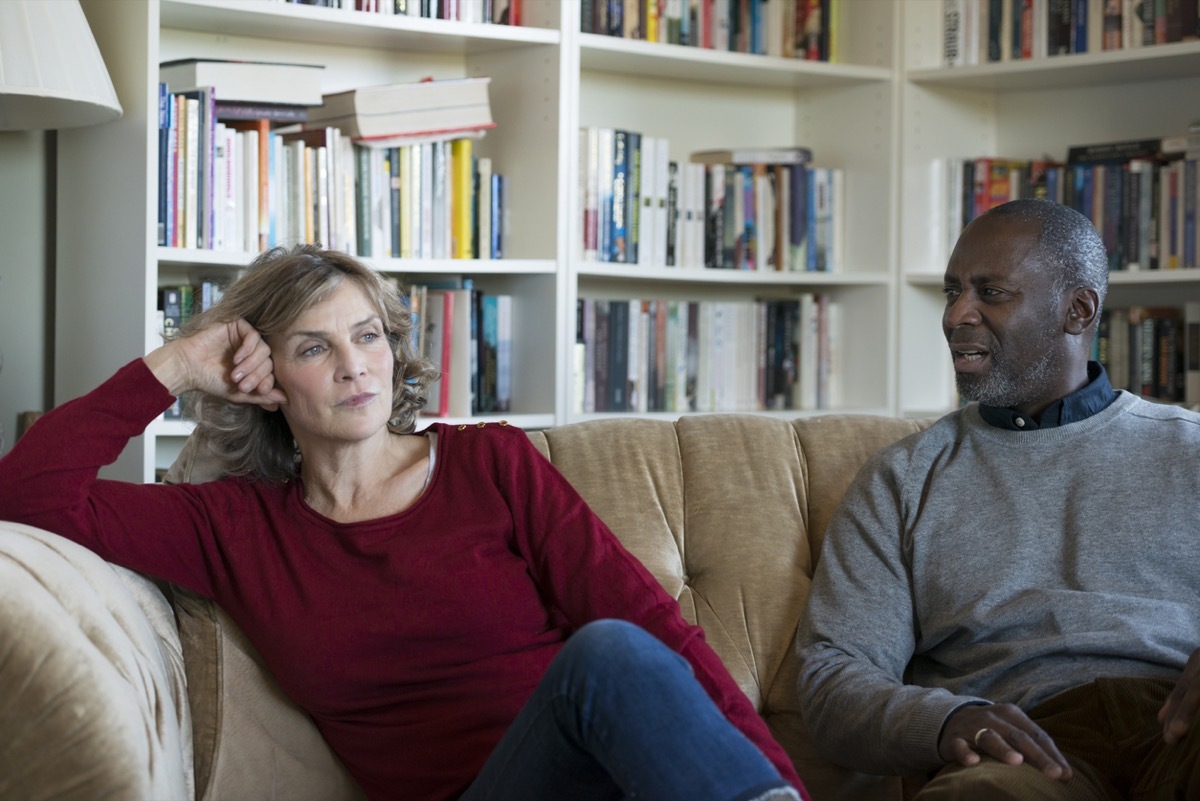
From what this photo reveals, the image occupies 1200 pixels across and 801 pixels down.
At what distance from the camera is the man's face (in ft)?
6.11

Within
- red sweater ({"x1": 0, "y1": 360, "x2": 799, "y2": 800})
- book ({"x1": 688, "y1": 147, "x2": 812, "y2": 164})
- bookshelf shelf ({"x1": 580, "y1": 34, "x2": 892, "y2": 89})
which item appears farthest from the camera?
book ({"x1": 688, "y1": 147, "x2": 812, "y2": 164})

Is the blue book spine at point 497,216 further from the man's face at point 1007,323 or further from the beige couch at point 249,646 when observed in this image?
the man's face at point 1007,323

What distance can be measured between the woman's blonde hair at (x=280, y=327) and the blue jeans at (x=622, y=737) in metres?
0.55

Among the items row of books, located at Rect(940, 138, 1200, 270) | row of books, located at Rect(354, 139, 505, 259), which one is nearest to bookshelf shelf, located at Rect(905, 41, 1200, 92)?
row of books, located at Rect(940, 138, 1200, 270)

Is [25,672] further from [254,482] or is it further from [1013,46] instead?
[1013,46]

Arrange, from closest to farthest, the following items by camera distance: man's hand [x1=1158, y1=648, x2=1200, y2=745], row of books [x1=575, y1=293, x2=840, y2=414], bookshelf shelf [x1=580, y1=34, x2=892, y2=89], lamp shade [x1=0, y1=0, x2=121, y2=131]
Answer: man's hand [x1=1158, y1=648, x2=1200, y2=745] < lamp shade [x1=0, y1=0, x2=121, y2=131] < bookshelf shelf [x1=580, y1=34, x2=892, y2=89] < row of books [x1=575, y1=293, x2=840, y2=414]

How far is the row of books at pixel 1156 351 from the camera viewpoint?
2982mm

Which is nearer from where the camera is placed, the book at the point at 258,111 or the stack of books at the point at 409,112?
the book at the point at 258,111

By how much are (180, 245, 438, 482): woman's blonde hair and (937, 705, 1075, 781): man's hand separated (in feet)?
2.57

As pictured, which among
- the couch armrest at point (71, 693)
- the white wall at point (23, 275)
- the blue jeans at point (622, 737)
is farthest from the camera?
the white wall at point (23, 275)

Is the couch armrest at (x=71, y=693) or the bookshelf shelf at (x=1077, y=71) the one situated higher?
the bookshelf shelf at (x=1077, y=71)

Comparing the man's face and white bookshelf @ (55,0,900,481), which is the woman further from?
white bookshelf @ (55,0,900,481)

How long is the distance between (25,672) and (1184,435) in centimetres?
145

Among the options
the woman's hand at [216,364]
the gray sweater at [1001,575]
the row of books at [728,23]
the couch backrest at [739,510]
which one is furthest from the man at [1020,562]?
the row of books at [728,23]
